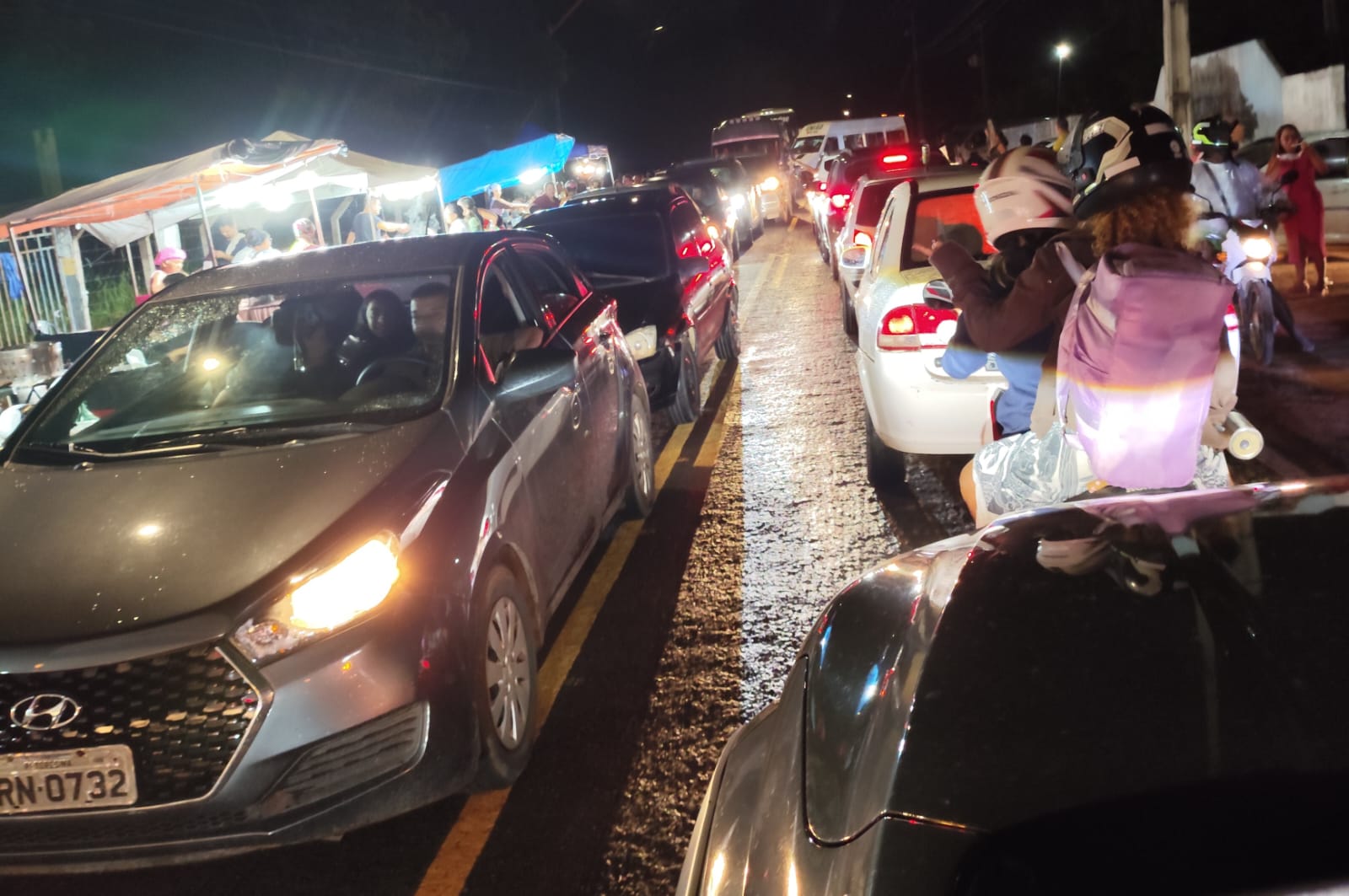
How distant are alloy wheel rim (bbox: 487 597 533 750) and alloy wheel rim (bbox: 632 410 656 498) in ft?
7.65

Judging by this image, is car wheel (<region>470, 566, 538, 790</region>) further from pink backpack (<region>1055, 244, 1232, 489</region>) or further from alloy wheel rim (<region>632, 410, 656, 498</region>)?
alloy wheel rim (<region>632, 410, 656, 498</region>)

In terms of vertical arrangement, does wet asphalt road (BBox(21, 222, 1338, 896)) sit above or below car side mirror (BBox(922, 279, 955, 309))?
below

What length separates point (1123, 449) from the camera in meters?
3.03

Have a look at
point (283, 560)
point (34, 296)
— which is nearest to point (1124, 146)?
point (283, 560)

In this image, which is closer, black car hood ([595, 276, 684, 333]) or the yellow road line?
the yellow road line

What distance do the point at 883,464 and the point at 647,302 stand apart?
2630mm

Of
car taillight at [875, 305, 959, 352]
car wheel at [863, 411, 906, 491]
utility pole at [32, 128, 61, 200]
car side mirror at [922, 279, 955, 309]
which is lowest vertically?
car wheel at [863, 411, 906, 491]

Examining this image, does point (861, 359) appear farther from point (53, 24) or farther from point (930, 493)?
point (53, 24)

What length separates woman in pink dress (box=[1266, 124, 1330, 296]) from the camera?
35.2ft

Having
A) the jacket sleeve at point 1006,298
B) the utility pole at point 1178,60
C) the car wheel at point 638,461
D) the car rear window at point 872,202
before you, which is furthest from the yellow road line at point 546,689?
the utility pole at point 1178,60

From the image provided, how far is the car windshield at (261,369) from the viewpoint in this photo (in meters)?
4.30

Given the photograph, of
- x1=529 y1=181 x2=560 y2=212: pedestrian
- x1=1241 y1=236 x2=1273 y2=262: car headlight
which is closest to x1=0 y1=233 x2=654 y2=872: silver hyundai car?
x1=1241 y1=236 x2=1273 y2=262: car headlight

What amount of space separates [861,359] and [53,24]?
16.6 metres

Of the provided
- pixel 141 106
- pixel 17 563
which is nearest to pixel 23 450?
pixel 17 563
